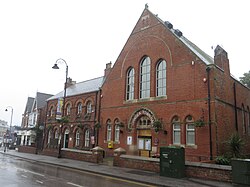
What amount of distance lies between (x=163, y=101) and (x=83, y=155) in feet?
30.2

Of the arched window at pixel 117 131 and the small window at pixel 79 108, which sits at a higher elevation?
the small window at pixel 79 108

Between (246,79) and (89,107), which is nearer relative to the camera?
(89,107)

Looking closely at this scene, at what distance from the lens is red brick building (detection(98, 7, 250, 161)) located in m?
18.6

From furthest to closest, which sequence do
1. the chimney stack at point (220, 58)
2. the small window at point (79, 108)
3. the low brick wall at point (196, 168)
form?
the small window at point (79, 108) → the chimney stack at point (220, 58) → the low brick wall at point (196, 168)

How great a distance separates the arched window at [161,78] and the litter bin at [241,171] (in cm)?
1105

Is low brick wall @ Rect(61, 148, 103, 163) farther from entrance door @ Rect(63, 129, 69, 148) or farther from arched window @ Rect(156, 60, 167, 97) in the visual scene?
entrance door @ Rect(63, 129, 69, 148)

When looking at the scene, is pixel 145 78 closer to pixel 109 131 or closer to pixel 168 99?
pixel 168 99

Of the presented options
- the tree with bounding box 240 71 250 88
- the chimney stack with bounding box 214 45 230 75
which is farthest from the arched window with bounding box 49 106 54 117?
the tree with bounding box 240 71 250 88

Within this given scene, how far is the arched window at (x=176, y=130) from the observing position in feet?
65.7

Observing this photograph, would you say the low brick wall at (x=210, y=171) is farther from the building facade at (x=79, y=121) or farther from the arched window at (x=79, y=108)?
the arched window at (x=79, y=108)

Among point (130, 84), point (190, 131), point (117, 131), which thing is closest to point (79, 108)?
point (117, 131)

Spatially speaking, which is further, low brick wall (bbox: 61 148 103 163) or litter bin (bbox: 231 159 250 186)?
low brick wall (bbox: 61 148 103 163)

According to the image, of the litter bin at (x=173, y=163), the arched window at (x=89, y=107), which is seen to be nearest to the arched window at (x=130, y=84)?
the arched window at (x=89, y=107)

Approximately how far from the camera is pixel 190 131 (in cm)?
1938
